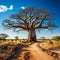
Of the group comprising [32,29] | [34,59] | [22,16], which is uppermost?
[22,16]

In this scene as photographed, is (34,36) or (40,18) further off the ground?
(40,18)

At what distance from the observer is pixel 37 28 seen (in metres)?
35.4

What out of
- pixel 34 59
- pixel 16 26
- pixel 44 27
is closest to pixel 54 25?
pixel 44 27

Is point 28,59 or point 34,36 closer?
point 28,59

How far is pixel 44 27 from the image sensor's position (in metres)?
35.5

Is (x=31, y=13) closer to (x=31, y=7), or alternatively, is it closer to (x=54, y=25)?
(x=31, y=7)

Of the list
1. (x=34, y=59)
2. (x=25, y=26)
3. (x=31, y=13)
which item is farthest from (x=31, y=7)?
(x=34, y=59)

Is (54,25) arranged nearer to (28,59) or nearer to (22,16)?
(22,16)

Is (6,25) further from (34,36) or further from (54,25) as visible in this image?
(54,25)

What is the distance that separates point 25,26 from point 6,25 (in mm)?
3592

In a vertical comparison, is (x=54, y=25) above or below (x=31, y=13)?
below

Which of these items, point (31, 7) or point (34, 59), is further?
point (31, 7)

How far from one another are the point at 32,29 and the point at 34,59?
78.5 ft

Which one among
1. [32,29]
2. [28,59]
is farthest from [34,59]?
[32,29]
